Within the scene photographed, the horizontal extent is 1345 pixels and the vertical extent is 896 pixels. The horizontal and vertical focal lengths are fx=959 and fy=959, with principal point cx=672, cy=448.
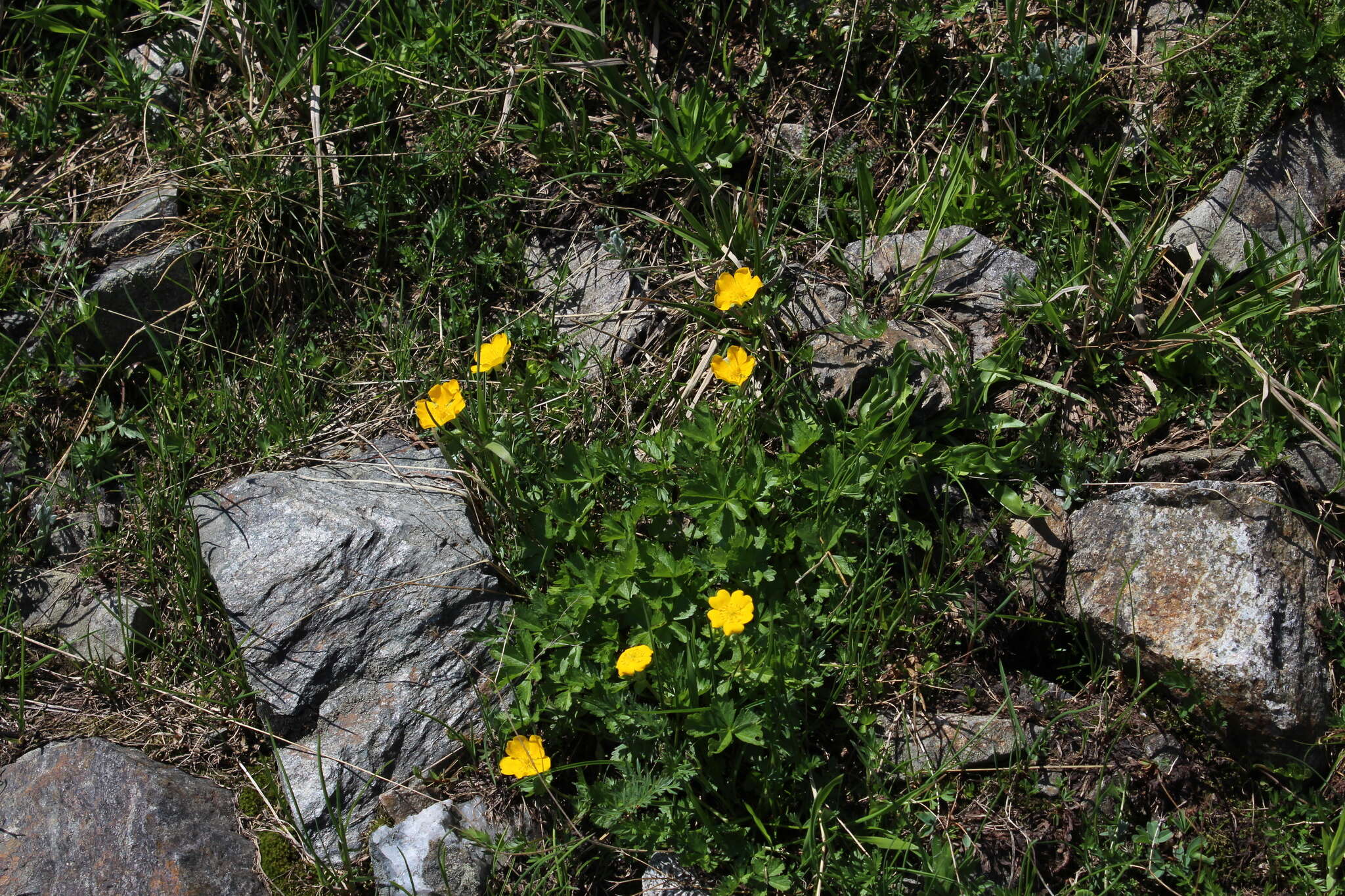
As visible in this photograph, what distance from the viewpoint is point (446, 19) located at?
3984 mm

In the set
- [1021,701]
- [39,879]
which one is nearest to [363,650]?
[39,879]

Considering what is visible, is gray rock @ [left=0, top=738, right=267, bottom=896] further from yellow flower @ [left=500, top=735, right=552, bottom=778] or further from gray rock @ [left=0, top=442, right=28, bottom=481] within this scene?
gray rock @ [left=0, top=442, right=28, bottom=481]

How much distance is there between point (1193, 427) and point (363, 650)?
2841 mm

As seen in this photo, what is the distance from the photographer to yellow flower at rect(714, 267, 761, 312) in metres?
3.24

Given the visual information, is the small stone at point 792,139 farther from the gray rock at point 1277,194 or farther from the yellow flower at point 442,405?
the yellow flower at point 442,405

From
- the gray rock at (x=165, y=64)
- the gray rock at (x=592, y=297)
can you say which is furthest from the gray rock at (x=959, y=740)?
the gray rock at (x=165, y=64)

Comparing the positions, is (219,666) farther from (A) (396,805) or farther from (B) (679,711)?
(B) (679,711)

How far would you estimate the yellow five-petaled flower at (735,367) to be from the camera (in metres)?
3.09

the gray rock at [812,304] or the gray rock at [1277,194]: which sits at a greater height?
the gray rock at [1277,194]

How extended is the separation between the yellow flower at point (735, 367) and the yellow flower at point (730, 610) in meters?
0.75

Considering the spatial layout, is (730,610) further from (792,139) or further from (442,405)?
(792,139)

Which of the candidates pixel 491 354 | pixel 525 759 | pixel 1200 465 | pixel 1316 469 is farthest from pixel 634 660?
pixel 1316 469

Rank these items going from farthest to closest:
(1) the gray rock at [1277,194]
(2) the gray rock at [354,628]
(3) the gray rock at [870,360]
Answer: (1) the gray rock at [1277,194] < (3) the gray rock at [870,360] < (2) the gray rock at [354,628]

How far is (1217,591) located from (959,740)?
908mm
